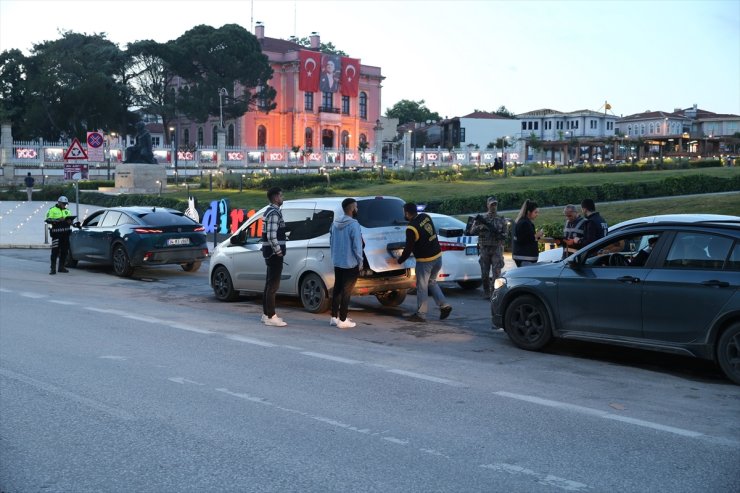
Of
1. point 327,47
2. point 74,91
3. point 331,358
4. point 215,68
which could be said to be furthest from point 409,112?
point 331,358

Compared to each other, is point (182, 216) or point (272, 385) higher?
point (182, 216)

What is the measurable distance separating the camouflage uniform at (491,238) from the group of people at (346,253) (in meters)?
1.72

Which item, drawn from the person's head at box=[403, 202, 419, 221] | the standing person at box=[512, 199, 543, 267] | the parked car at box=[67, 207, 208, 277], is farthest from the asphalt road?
the parked car at box=[67, 207, 208, 277]

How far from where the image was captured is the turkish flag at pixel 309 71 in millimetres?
90875

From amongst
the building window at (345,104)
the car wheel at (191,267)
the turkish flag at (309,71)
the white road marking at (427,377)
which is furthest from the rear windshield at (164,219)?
the building window at (345,104)

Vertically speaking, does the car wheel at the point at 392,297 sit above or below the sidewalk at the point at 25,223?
below

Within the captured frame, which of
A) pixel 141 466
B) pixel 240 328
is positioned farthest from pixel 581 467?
pixel 240 328

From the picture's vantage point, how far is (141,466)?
5586 millimetres

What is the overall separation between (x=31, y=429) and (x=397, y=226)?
705 centimetres

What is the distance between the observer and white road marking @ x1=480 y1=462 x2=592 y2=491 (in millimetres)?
Result: 5164

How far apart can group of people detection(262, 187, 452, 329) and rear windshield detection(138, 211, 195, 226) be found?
6654mm

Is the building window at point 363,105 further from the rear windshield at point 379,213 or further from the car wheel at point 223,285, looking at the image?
the rear windshield at point 379,213

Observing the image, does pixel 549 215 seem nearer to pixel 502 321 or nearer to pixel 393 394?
pixel 502 321

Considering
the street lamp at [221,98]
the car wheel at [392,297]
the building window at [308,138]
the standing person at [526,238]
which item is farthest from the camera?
the building window at [308,138]
